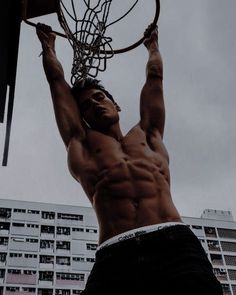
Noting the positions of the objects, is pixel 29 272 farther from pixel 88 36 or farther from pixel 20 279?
pixel 88 36

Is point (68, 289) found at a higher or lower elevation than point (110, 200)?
higher

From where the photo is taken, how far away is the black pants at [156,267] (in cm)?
186

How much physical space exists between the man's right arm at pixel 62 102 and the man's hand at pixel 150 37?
0.66m

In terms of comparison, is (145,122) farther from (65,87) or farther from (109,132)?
(65,87)

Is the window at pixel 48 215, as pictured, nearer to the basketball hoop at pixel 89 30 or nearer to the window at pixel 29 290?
the window at pixel 29 290

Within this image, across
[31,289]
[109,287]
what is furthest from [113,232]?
[31,289]

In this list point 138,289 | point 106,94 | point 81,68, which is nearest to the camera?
point 138,289

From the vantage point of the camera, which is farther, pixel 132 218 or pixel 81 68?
pixel 81 68

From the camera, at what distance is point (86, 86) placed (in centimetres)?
276

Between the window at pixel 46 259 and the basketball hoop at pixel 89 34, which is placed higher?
the window at pixel 46 259

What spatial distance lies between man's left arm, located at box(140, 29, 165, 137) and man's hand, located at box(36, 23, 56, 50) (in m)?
0.63

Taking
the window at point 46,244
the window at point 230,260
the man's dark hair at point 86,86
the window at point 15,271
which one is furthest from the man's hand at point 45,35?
the window at point 230,260

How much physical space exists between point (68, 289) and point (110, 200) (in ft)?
105

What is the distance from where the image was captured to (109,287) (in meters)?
1.91
